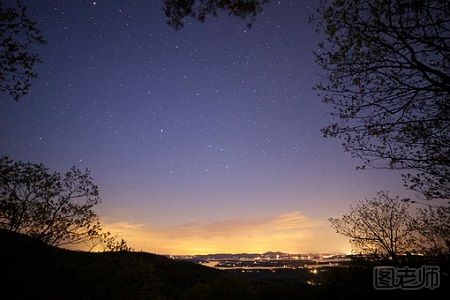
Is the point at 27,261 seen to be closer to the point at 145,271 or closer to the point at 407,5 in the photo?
the point at 145,271

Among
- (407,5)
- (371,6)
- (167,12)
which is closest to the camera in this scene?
(407,5)

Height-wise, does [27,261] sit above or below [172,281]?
above

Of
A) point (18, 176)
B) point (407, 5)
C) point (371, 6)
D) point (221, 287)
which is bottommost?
point (221, 287)

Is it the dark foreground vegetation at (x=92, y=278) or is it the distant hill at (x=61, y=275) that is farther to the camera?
the distant hill at (x=61, y=275)

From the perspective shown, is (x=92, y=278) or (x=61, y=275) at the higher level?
(x=61, y=275)

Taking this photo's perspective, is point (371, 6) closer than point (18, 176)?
Yes

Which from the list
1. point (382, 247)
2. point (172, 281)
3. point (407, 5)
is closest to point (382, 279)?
point (407, 5)

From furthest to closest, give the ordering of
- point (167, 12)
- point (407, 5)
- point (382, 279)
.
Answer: point (382, 279) < point (167, 12) < point (407, 5)

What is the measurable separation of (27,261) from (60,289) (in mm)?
2502

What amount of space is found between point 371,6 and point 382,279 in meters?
10.6

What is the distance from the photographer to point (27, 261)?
14703mm

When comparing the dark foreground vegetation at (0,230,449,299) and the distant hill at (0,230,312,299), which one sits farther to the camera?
the distant hill at (0,230,312,299)

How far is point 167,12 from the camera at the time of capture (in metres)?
9.27

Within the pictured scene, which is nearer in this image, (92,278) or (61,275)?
(61,275)
